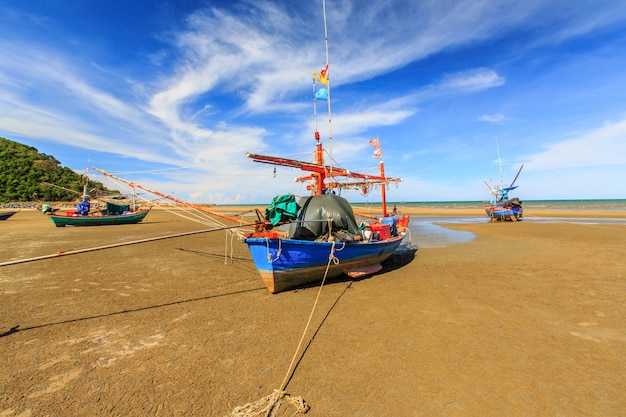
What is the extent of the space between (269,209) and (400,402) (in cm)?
732

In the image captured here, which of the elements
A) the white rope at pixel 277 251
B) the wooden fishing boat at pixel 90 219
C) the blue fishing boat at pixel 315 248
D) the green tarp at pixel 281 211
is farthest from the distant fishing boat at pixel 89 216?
the white rope at pixel 277 251

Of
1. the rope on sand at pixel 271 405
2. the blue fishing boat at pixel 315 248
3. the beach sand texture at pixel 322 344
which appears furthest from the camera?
the blue fishing boat at pixel 315 248

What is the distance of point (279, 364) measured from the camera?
4391mm

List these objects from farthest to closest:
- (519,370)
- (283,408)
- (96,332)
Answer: (96,332) → (519,370) → (283,408)

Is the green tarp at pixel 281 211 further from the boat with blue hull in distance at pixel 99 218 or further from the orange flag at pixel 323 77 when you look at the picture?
the boat with blue hull in distance at pixel 99 218

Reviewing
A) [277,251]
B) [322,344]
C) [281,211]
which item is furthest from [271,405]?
[281,211]

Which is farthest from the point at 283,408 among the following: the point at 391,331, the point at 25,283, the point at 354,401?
the point at 25,283

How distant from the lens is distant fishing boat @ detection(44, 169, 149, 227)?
26.0 metres

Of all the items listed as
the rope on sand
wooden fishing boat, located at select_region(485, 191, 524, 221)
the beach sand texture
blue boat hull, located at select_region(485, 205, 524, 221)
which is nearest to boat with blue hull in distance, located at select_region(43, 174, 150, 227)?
the beach sand texture

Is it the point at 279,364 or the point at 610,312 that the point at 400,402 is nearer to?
the point at 279,364

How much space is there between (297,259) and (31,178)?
91798 millimetres

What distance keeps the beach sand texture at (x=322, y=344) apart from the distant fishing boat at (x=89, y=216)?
20442 millimetres

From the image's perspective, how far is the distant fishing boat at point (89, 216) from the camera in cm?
2602

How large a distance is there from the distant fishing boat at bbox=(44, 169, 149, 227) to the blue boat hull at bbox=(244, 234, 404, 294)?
85.6ft
